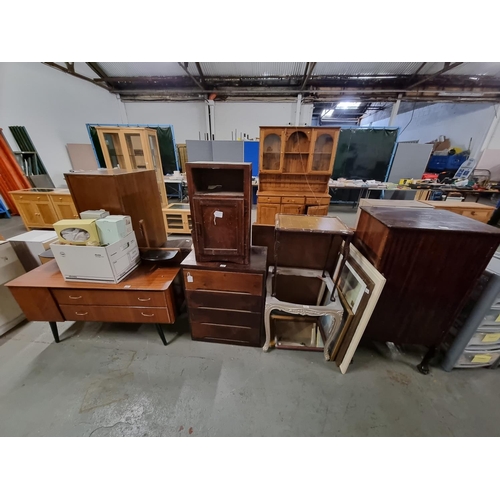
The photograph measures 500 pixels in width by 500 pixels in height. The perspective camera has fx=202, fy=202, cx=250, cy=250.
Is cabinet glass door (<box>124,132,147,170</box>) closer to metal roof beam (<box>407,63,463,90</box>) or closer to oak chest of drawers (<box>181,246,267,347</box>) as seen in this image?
oak chest of drawers (<box>181,246,267,347</box>)

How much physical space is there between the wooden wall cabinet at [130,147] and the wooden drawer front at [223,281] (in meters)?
2.56

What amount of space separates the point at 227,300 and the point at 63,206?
3.92 m

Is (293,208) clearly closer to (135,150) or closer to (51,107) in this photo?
(135,150)

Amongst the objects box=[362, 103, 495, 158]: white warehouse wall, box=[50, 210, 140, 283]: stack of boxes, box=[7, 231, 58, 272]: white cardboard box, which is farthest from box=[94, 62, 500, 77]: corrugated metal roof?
box=[50, 210, 140, 283]: stack of boxes

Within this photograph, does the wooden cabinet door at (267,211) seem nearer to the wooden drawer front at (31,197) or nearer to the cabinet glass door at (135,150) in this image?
the cabinet glass door at (135,150)

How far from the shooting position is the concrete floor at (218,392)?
131cm

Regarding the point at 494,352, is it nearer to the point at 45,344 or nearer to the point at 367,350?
the point at 367,350

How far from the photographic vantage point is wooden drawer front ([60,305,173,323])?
5.32ft

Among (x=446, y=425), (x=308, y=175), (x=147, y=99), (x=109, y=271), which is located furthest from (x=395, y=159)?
(x=147, y=99)

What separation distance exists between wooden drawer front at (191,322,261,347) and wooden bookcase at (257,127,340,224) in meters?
2.53

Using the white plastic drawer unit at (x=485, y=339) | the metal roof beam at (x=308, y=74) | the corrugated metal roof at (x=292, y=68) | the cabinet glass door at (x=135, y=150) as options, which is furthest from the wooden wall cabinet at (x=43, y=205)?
the metal roof beam at (x=308, y=74)

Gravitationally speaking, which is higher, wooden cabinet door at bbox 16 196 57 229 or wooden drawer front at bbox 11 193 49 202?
wooden drawer front at bbox 11 193 49 202

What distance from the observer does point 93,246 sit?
1.45m

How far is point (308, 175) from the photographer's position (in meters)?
3.85
